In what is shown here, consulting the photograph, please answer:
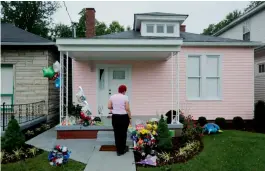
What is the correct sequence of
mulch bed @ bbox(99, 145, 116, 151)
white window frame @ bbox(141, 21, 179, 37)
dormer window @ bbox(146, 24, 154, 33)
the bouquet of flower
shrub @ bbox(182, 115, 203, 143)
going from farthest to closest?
dormer window @ bbox(146, 24, 154, 33)
white window frame @ bbox(141, 21, 179, 37)
shrub @ bbox(182, 115, 203, 143)
mulch bed @ bbox(99, 145, 116, 151)
the bouquet of flower

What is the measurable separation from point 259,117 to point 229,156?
5.82 m

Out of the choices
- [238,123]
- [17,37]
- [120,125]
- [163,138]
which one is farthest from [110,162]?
[17,37]

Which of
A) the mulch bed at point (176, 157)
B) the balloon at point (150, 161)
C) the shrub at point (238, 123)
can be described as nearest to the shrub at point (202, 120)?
the shrub at point (238, 123)

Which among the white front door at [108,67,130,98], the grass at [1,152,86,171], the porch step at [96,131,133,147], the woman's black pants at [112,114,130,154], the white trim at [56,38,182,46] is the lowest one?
the grass at [1,152,86,171]

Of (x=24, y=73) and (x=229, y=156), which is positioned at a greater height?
(x=24, y=73)

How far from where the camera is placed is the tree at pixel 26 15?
97.2 ft

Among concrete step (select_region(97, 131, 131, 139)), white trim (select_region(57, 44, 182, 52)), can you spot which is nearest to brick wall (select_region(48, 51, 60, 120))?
white trim (select_region(57, 44, 182, 52))

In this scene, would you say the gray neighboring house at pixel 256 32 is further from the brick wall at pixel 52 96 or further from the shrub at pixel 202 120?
the brick wall at pixel 52 96

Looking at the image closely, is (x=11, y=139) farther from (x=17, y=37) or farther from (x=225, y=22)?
(x=225, y=22)

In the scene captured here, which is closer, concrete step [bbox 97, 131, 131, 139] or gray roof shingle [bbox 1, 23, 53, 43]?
concrete step [bbox 97, 131, 131, 139]

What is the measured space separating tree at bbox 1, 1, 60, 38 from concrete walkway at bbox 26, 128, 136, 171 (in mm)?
24421

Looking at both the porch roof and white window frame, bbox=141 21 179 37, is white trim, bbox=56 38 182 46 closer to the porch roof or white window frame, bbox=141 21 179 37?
the porch roof

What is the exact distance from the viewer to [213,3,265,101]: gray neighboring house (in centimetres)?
1307

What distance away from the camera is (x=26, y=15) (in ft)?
98.7
